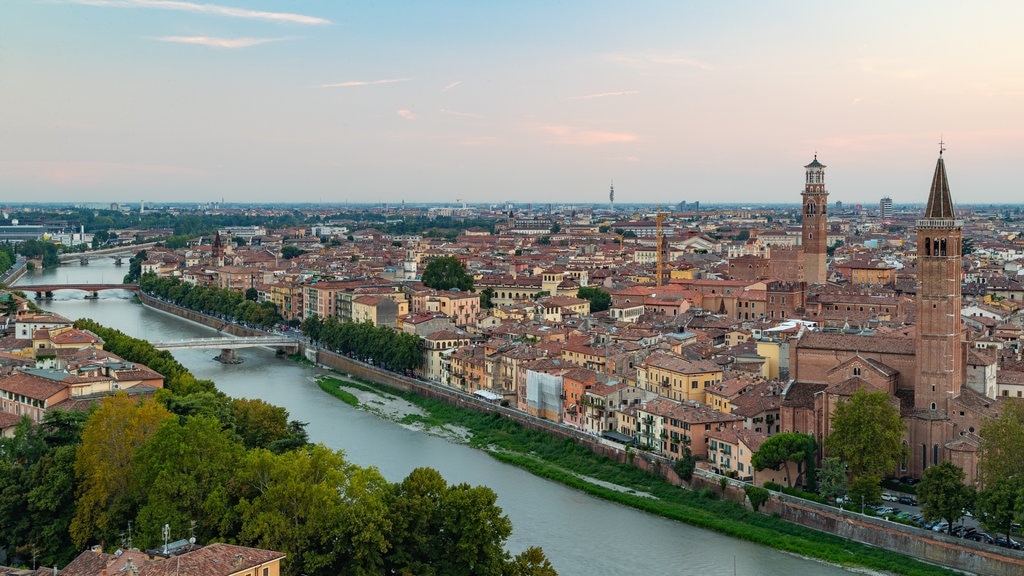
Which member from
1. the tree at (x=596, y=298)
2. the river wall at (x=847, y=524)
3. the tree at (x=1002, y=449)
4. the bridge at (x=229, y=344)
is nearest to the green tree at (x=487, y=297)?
the tree at (x=596, y=298)

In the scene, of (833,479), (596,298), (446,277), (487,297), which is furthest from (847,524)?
(446,277)

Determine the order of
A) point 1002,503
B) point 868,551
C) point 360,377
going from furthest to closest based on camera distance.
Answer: point 360,377, point 868,551, point 1002,503

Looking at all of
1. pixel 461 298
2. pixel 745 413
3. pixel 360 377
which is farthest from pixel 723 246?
pixel 745 413

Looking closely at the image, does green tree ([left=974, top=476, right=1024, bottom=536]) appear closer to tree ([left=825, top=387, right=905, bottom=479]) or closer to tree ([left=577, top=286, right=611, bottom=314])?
tree ([left=825, top=387, right=905, bottom=479])

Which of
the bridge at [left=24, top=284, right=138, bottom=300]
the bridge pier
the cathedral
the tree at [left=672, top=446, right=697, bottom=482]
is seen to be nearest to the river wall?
the tree at [left=672, top=446, right=697, bottom=482]

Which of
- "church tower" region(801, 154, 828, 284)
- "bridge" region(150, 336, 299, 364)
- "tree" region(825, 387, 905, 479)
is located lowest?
"bridge" region(150, 336, 299, 364)

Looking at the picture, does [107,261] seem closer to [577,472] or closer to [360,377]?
[360,377]
